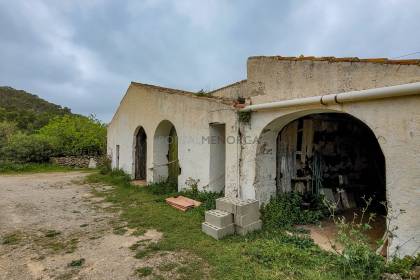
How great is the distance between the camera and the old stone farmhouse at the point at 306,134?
4.23 m

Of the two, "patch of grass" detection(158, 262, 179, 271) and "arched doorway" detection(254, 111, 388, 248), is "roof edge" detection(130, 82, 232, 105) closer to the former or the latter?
"arched doorway" detection(254, 111, 388, 248)

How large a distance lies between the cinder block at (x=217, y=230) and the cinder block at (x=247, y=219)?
0.19m

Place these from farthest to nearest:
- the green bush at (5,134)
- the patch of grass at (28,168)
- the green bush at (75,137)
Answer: the green bush at (75,137)
the green bush at (5,134)
the patch of grass at (28,168)

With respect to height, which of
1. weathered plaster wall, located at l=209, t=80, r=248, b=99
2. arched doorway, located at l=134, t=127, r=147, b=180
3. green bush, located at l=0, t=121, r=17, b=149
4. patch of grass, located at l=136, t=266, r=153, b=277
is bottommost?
patch of grass, located at l=136, t=266, r=153, b=277

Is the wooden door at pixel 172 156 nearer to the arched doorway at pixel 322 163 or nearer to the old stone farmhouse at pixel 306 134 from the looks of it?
the old stone farmhouse at pixel 306 134

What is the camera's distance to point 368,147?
8906 mm

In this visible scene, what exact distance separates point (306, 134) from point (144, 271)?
5712mm

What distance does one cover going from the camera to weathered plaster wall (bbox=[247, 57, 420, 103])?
14.4 ft

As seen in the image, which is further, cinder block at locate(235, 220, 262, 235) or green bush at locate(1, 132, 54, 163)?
green bush at locate(1, 132, 54, 163)

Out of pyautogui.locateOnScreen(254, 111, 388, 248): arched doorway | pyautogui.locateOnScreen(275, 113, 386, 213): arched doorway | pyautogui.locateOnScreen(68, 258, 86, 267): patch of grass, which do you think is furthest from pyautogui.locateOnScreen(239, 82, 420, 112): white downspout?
pyautogui.locateOnScreen(68, 258, 86, 267): patch of grass

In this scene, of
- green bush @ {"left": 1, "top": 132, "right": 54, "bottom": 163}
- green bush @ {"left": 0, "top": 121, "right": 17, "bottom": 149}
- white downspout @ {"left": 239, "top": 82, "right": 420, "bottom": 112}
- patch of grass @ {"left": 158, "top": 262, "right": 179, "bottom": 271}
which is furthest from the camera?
green bush @ {"left": 0, "top": 121, "right": 17, "bottom": 149}

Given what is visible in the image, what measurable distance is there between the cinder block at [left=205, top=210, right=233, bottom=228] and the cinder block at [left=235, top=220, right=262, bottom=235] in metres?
0.23

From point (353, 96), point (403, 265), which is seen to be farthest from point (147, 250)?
point (353, 96)

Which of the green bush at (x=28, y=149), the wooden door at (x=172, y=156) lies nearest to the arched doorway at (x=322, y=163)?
the wooden door at (x=172, y=156)
